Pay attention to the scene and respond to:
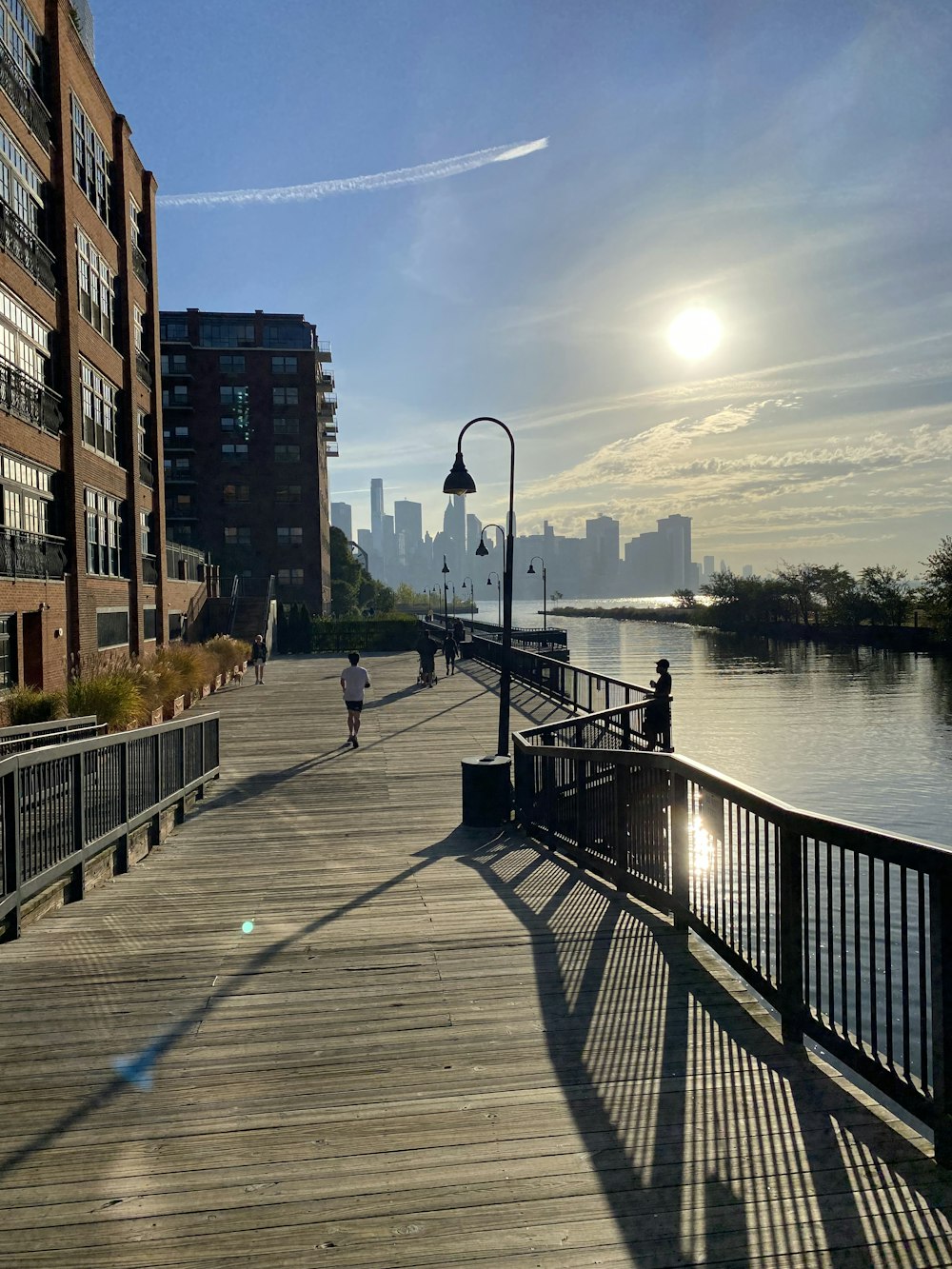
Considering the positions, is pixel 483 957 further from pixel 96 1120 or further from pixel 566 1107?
pixel 96 1120

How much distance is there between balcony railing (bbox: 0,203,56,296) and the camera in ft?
66.3

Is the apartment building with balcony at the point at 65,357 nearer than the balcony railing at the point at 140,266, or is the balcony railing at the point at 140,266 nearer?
the apartment building with balcony at the point at 65,357

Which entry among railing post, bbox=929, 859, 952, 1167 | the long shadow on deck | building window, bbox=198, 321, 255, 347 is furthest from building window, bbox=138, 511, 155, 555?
building window, bbox=198, 321, 255, 347

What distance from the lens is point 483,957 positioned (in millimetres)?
6004

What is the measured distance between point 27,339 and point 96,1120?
74.1ft

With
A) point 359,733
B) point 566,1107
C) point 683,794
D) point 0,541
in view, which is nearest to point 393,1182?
point 566,1107

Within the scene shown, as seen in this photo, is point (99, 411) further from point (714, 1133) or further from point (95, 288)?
point (714, 1133)

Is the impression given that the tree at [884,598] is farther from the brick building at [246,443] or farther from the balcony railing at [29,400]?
the balcony railing at [29,400]

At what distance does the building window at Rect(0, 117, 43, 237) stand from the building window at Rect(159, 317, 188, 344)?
5383 centimetres

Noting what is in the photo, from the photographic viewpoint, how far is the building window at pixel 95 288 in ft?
85.2

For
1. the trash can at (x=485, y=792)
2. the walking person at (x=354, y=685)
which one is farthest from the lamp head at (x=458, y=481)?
the trash can at (x=485, y=792)

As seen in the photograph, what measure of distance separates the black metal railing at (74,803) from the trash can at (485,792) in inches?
150

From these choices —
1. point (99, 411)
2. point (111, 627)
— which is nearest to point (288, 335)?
point (99, 411)

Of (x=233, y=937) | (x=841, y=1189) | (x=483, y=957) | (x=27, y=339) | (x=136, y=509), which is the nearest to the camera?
(x=841, y=1189)
